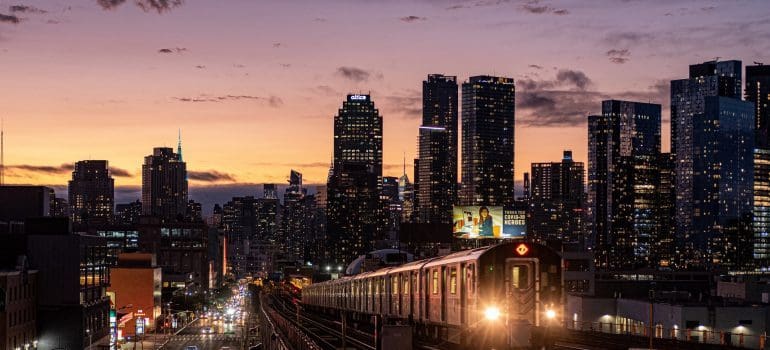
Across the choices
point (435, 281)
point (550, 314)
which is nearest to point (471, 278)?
point (550, 314)

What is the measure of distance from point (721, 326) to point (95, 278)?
55032 millimetres

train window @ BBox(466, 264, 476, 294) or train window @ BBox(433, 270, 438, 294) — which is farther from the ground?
train window @ BBox(466, 264, 476, 294)

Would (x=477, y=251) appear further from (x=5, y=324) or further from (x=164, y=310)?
(x=164, y=310)

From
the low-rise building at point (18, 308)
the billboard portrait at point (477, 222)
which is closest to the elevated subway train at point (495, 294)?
the low-rise building at point (18, 308)

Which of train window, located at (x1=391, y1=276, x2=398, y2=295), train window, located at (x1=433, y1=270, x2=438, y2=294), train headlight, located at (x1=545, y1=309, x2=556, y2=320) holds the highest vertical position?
train window, located at (x1=433, y1=270, x2=438, y2=294)

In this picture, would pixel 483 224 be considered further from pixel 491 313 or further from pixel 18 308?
pixel 491 313

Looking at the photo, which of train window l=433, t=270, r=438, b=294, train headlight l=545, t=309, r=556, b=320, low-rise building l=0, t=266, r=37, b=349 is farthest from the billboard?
train headlight l=545, t=309, r=556, b=320

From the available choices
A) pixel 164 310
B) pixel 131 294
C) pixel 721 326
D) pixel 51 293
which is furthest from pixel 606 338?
pixel 164 310

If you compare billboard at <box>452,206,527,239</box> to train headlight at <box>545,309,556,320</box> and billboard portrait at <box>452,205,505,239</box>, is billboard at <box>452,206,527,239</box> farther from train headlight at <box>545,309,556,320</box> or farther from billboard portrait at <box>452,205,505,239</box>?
train headlight at <box>545,309,556,320</box>

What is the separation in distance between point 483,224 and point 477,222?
28.9 inches

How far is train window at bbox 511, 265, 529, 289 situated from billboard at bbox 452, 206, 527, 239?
88856 millimetres

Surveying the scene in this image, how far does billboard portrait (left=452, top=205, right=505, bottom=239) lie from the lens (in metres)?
126

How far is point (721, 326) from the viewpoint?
76.3m

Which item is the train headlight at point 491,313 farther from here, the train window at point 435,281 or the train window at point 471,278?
the train window at point 435,281
